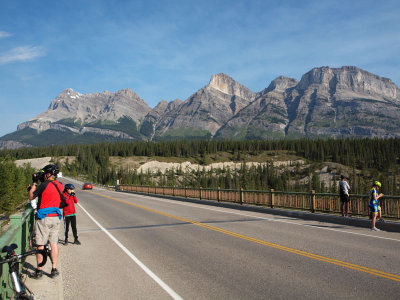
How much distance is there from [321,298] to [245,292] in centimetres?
124

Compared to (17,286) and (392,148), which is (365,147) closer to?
(392,148)

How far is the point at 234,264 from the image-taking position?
770 centimetres

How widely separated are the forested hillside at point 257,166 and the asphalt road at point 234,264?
103 meters

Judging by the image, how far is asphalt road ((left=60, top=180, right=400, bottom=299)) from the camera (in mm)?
5922

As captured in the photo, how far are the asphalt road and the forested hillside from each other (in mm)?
102730

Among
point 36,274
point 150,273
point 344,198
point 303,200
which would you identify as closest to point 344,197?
point 344,198

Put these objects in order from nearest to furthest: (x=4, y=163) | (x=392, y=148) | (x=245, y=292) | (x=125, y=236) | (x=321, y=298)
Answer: (x=321, y=298) → (x=245, y=292) → (x=125, y=236) → (x=4, y=163) → (x=392, y=148)

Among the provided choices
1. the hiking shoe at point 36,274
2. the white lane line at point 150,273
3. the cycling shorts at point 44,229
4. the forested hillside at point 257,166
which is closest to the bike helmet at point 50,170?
the cycling shorts at point 44,229

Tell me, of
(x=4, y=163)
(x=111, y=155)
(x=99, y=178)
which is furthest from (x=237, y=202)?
(x=111, y=155)

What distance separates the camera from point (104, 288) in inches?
250

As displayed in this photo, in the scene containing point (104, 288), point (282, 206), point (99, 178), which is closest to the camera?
point (104, 288)

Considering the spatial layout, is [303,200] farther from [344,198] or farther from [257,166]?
[257,166]

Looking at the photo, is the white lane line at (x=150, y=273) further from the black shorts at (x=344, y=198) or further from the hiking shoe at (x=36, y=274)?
the black shorts at (x=344, y=198)

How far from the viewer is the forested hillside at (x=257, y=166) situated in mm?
131500
